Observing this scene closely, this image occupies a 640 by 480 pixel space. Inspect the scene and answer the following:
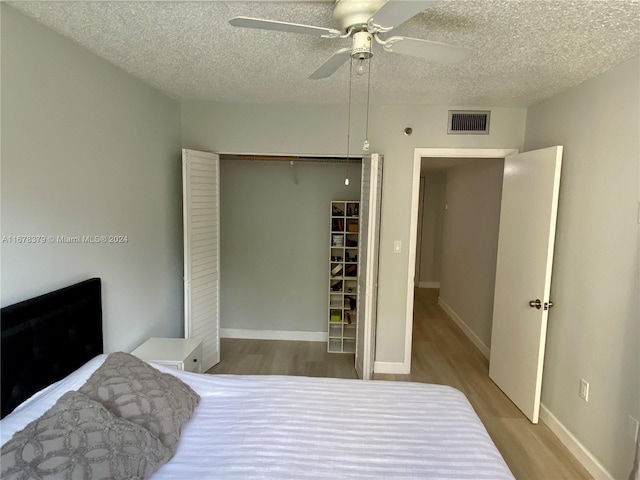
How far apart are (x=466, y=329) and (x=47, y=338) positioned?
13.9 feet

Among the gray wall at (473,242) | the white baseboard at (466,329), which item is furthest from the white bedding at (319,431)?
the gray wall at (473,242)

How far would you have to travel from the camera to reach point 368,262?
9.86 ft

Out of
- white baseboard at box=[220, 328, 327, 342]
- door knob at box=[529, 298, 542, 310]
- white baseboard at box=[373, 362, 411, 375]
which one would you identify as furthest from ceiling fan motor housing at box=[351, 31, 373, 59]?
white baseboard at box=[220, 328, 327, 342]

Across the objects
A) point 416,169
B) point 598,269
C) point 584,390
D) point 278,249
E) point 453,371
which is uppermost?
point 416,169

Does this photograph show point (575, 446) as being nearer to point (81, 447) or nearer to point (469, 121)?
point (469, 121)

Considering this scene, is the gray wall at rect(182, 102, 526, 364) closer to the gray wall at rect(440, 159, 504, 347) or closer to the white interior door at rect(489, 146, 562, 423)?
the white interior door at rect(489, 146, 562, 423)

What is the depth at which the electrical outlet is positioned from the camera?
7.45 feet

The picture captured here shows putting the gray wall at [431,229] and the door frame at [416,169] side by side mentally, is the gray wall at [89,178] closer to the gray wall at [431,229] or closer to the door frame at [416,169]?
the door frame at [416,169]

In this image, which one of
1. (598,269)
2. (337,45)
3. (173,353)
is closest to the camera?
(337,45)

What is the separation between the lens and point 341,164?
401 centimetres

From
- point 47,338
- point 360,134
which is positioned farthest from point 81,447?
point 360,134

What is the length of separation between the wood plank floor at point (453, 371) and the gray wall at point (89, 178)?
1.00 m

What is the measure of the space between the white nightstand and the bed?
1.44 ft

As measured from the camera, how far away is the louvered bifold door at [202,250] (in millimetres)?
3010
